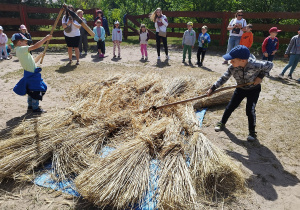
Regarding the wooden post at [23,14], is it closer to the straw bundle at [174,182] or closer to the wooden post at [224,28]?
the wooden post at [224,28]

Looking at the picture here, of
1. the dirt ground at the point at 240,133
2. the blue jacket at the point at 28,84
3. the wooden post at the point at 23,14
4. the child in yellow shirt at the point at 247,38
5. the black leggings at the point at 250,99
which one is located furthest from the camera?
the wooden post at the point at 23,14

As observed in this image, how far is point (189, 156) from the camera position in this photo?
2.91 meters

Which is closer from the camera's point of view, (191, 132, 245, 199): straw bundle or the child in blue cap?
(191, 132, 245, 199): straw bundle

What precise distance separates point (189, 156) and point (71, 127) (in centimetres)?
174

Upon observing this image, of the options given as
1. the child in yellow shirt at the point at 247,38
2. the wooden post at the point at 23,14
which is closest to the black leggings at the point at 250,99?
the child in yellow shirt at the point at 247,38

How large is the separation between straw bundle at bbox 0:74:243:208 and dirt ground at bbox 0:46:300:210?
0.86ft

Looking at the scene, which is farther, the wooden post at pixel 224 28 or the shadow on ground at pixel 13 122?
the wooden post at pixel 224 28

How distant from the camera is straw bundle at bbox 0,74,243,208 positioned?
228 cm

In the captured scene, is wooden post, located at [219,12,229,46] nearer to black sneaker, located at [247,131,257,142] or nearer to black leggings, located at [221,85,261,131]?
black leggings, located at [221,85,261,131]

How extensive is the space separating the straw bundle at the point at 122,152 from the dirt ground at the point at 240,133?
0.26m

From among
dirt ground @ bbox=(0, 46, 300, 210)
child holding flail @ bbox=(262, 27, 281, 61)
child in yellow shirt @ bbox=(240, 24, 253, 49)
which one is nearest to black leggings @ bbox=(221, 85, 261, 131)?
dirt ground @ bbox=(0, 46, 300, 210)

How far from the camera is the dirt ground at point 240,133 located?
247 centimetres

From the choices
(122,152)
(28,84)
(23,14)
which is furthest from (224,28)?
(122,152)

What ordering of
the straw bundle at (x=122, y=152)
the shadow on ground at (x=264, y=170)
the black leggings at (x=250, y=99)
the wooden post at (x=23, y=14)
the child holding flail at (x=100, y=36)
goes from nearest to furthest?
the straw bundle at (x=122, y=152) → the shadow on ground at (x=264, y=170) → the black leggings at (x=250, y=99) → the child holding flail at (x=100, y=36) → the wooden post at (x=23, y=14)
